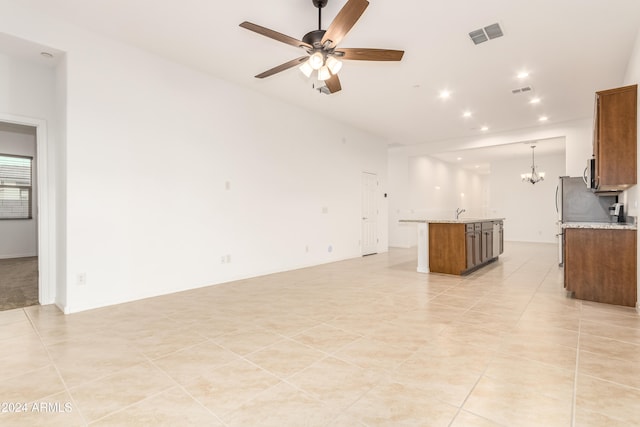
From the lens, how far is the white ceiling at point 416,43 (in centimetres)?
332

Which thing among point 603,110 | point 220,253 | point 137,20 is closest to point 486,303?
point 603,110

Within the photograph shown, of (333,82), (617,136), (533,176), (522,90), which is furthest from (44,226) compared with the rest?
(533,176)

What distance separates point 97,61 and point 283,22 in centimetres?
222

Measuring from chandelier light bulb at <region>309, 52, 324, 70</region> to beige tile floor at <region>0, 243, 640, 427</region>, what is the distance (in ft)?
8.18

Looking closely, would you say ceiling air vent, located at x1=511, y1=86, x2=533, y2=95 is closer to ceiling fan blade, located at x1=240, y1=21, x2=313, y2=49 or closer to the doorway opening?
ceiling fan blade, located at x1=240, y1=21, x2=313, y2=49

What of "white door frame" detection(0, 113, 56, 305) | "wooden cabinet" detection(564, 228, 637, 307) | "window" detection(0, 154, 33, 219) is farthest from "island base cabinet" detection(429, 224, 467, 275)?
"window" detection(0, 154, 33, 219)

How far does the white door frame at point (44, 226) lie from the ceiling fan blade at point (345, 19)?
3575 mm

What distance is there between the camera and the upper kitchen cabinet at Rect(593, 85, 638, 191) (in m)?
3.56

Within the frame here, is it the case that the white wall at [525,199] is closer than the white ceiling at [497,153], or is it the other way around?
the white ceiling at [497,153]

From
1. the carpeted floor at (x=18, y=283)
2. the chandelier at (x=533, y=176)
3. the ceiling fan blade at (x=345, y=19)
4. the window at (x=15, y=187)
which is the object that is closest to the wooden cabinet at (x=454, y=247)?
the ceiling fan blade at (x=345, y=19)

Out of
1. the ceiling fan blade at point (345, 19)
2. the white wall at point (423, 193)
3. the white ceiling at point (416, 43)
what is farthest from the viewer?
the white wall at point (423, 193)

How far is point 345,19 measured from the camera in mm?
2574

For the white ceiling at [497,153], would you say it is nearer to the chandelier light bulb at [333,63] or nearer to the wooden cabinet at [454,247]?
the wooden cabinet at [454,247]

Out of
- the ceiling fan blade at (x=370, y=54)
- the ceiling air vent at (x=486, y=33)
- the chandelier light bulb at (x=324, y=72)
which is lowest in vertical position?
the chandelier light bulb at (x=324, y=72)
